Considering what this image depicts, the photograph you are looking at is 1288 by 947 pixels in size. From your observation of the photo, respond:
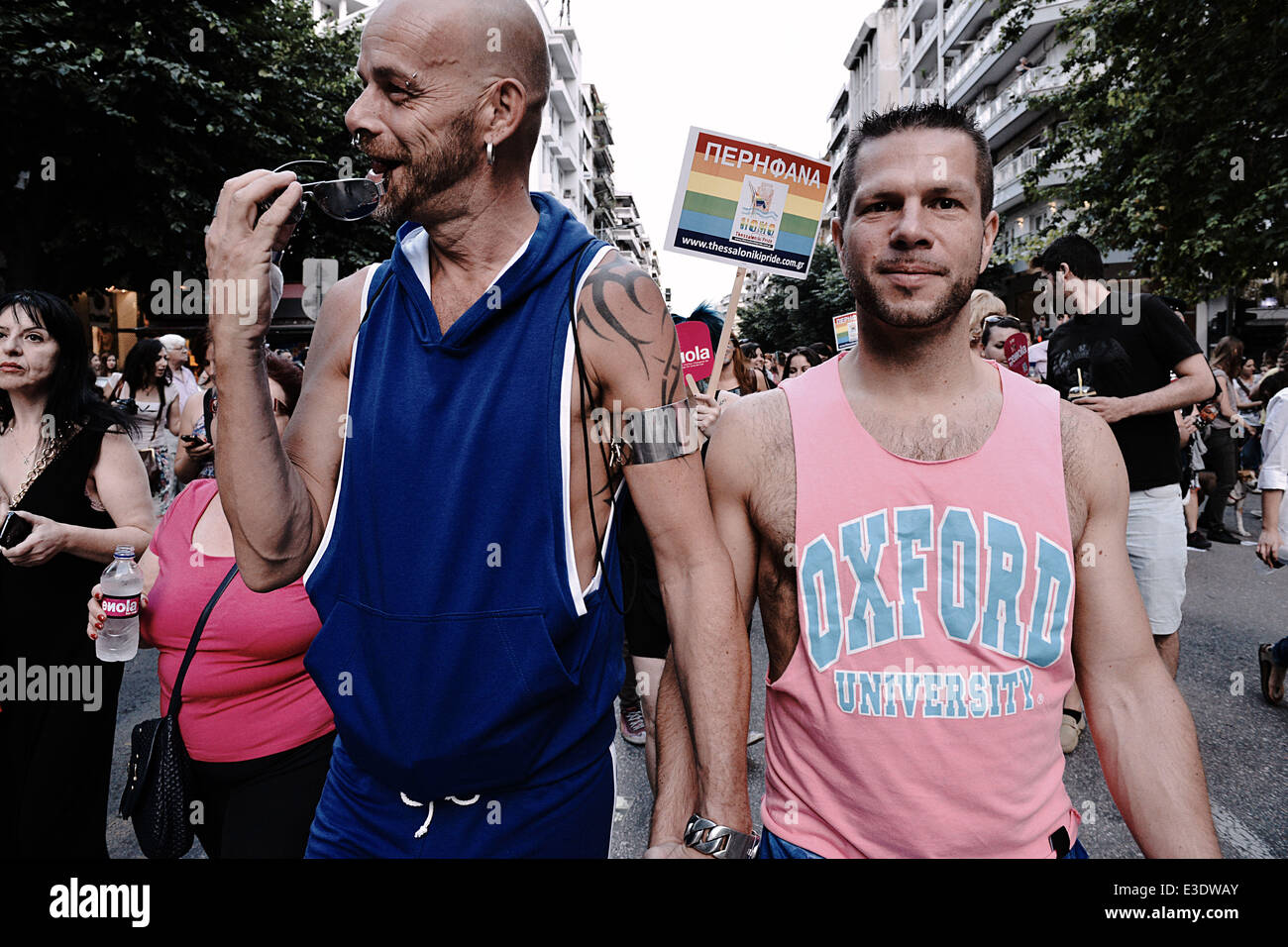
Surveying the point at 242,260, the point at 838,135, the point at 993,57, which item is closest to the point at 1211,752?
the point at 242,260

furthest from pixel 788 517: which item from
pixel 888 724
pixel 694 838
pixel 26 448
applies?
pixel 26 448

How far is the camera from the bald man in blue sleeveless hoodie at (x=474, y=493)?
154cm

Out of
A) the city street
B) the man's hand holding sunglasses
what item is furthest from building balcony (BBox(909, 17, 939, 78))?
the man's hand holding sunglasses

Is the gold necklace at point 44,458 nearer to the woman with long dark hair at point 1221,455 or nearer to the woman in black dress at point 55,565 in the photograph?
the woman in black dress at point 55,565

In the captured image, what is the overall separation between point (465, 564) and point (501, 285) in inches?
20.7

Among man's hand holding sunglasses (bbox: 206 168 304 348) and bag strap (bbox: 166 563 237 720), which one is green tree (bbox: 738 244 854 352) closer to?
bag strap (bbox: 166 563 237 720)

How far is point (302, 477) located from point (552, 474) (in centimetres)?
56

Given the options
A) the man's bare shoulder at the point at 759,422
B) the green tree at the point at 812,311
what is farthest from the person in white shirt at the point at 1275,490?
the green tree at the point at 812,311

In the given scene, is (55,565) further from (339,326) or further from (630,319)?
(630,319)

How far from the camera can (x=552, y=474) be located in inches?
61.7

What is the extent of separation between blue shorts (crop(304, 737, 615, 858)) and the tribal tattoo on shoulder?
79 cm

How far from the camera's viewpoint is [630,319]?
1.64 meters

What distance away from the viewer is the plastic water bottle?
2514mm

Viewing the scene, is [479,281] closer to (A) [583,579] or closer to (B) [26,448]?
(A) [583,579]
